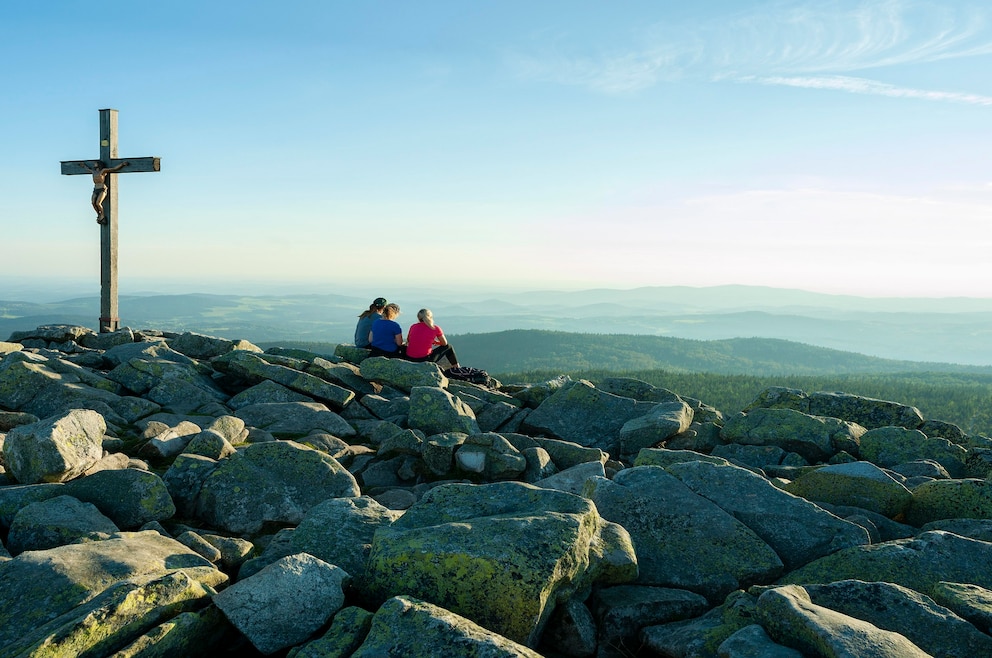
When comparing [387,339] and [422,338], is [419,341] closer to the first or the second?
Answer: [422,338]

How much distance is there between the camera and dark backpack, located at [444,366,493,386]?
2195 cm

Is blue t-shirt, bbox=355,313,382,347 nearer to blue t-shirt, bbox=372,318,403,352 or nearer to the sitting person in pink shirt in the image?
blue t-shirt, bbox=372,318,403,352

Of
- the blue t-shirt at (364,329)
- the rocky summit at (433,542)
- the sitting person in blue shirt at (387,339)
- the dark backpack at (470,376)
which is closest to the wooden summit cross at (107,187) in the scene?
the blue t-shirt at (364,329)

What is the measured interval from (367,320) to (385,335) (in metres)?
2.00

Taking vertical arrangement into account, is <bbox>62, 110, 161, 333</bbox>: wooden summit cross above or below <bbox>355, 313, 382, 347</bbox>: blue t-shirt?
above

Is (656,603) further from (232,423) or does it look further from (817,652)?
(232,423)

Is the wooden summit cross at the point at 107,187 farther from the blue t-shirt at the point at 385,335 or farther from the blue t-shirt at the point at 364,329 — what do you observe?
the blue t-shirt at the point at 385,335

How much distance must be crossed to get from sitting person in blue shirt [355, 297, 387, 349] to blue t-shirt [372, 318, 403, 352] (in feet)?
3.00

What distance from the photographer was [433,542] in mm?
6316

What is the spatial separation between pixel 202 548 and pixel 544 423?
34.6ft

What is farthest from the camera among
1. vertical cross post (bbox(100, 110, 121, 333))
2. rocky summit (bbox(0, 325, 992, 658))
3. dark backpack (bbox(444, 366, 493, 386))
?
vertical cross post (bbox(100, 110, 121, 333))

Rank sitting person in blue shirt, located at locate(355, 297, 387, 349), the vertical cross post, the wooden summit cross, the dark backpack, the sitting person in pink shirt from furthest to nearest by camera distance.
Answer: the vertical cross post < the wooden summit cross < sitting person in blue shirt, located at locate(355, 297, 387, 349) < the dark backpack < the sitting person in pink shirt

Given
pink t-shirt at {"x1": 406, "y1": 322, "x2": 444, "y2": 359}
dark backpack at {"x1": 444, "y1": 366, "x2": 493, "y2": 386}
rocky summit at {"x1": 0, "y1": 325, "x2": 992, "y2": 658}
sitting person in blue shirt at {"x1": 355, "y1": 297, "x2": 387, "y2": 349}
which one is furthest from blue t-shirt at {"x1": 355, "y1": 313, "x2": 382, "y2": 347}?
rocky summit at {"x1": 0, "y1": 325, "x2": 992, "y2": 658}

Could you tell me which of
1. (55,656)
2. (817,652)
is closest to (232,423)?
(55,656)
